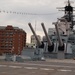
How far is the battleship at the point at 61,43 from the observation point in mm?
65562

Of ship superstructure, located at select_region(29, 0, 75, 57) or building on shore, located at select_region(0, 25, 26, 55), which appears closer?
ship superstructure, located at select_region(29, 0, 75, 57)

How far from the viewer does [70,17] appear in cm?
7550

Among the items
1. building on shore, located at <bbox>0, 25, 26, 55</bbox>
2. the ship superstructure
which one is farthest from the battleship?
building on shore, located at <bbox>0, 25, 26, 55</bbox>

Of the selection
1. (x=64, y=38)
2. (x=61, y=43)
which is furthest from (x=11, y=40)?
(x=61, y=43)

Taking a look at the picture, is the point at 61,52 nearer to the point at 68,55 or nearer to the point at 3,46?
the point at 68,55

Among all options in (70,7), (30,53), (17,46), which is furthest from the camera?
(17,46)

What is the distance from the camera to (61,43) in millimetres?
67062

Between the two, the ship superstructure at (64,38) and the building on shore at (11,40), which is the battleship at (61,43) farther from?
the building on shore at (11,40)

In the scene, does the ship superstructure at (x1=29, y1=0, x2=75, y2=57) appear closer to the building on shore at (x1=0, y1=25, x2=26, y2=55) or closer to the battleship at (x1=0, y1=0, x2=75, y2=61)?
the battleship at (x1=0, y1=0, x2=75, y2=61)

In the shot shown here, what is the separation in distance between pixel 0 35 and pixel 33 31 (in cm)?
6164

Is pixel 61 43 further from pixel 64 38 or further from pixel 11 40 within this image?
pixel 11 40

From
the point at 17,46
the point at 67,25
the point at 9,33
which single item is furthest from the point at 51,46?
the point at 9,33

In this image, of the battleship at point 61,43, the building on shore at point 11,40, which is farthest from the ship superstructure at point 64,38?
the building on shore at point 11,40

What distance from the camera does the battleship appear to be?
215 ft
